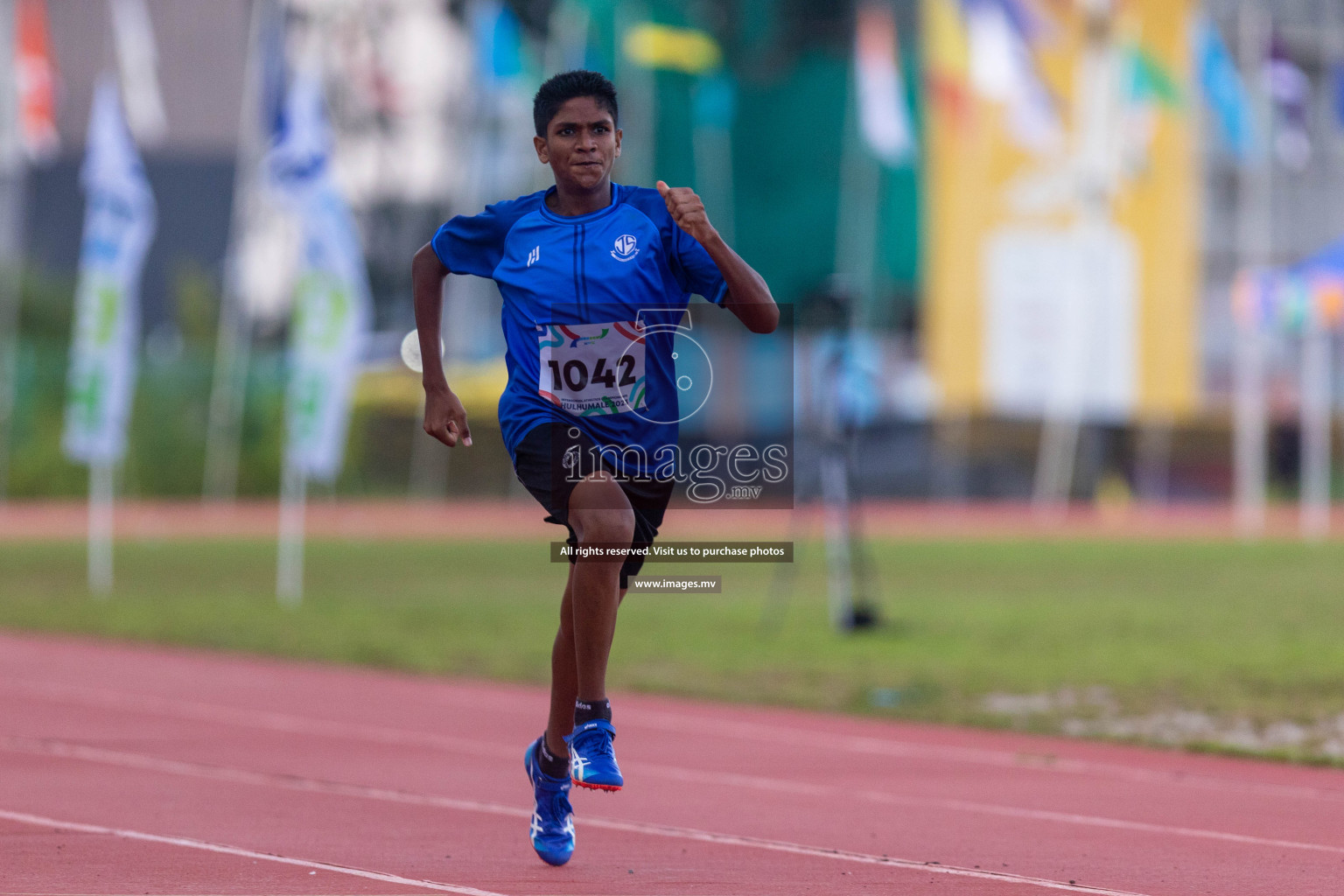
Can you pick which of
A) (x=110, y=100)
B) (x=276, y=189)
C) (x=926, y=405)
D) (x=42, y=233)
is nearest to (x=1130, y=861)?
(x=276, y=189)

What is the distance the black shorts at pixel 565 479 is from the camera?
4.92 metres

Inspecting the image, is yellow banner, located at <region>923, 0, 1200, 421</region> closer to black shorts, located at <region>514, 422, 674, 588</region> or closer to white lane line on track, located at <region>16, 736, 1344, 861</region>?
white lane line on track, located at <region>16, 736, 1344, 861</region>

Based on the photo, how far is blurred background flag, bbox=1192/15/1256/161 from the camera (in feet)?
97.1

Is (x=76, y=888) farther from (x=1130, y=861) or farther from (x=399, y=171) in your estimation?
(x=399, y=171)

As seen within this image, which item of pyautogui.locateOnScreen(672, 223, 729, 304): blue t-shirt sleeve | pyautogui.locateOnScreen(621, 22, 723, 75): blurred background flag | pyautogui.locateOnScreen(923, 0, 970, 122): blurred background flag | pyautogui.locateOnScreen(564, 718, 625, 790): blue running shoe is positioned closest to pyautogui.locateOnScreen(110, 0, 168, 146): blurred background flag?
pyautogui.locateOnScreen(621, 22, 723, 75): blurred background flag

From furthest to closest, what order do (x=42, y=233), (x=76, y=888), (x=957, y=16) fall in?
Result: 1. (x=42, y=233)
2. (x=957, y=16)
3. (x=76, y=888)

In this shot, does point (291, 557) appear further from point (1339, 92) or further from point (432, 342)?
point (1339, 92)

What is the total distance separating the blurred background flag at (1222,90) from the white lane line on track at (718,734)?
22649 mm

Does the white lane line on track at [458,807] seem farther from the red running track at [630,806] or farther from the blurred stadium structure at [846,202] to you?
the blurred stadium structure at [846,202]

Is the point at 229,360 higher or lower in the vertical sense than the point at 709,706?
higher

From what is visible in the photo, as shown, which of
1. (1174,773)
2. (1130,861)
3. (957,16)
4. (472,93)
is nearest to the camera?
(1130,861)

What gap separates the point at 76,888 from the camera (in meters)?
4.73

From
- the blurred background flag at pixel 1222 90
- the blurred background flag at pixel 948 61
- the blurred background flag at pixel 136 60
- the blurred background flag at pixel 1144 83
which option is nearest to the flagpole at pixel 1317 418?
the blurred background flag at pixel 1222 90

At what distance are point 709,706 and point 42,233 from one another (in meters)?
38.8
